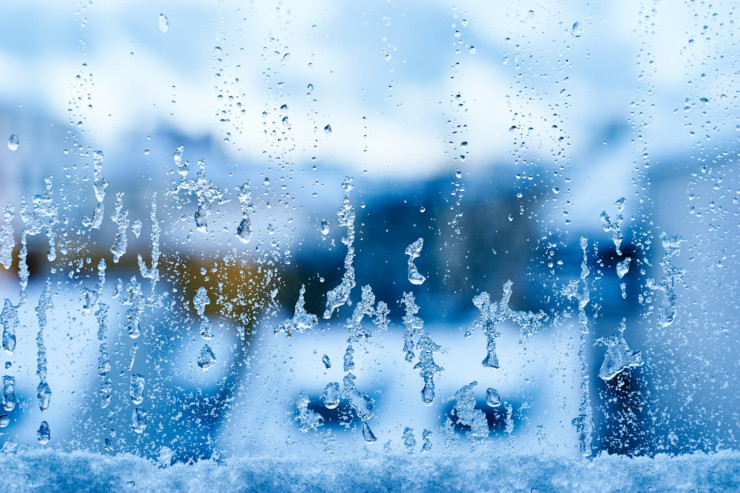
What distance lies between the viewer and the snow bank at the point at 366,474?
60.9 inches

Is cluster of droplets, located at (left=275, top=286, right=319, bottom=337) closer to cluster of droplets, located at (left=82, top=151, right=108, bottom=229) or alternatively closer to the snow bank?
the snow bank

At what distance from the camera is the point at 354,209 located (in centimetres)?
193

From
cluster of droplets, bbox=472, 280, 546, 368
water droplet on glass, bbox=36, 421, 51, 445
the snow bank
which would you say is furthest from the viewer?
cluster of droplets, bbox=472, 280, 546, 368

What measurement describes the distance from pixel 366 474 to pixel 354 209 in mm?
862

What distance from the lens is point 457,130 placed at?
1922 millimetres

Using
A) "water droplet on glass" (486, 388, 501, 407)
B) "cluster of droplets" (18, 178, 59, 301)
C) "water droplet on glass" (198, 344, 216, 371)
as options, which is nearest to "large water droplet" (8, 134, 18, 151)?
"cluster of droplets" (18, 178, 59, 301)

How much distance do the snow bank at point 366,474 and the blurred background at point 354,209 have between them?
199 millimetres

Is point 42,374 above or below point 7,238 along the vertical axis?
below

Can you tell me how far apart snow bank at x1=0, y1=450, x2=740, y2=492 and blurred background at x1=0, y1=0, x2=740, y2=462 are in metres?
0.20

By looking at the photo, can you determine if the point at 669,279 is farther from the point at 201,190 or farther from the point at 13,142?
the point at 13,142

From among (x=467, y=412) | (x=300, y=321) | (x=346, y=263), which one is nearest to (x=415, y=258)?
(x=346, y=263)

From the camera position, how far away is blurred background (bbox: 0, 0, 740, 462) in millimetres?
1861

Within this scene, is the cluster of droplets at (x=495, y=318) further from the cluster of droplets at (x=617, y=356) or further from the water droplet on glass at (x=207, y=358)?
the water droplet on glass at (x=207, y=358)

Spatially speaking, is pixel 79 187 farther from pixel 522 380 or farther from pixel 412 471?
pixel 522 380
